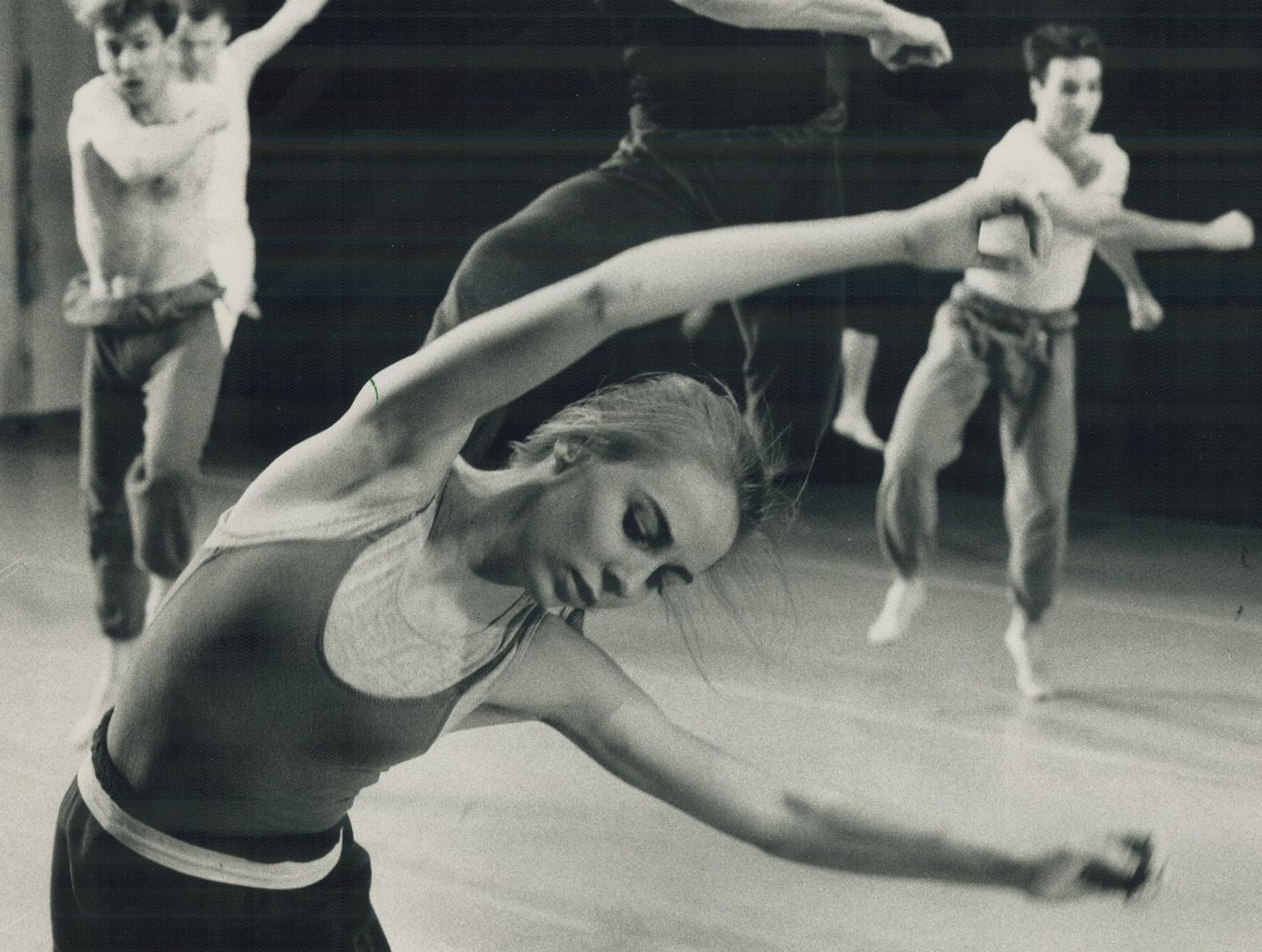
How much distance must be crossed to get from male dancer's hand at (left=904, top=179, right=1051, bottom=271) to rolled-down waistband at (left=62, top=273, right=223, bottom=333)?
2.86 feet

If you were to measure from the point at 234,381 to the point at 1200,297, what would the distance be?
3.71ft

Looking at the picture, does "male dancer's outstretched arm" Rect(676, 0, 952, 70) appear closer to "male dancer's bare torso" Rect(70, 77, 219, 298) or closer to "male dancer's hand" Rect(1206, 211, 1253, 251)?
"male dancer's hand" Rect(1206, 211, 1253, 251)

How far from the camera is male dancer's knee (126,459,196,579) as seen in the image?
2043 mm

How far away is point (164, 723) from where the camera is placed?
1.60 metres

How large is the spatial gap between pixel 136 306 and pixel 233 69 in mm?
319

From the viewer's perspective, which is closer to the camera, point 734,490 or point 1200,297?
point 734,490

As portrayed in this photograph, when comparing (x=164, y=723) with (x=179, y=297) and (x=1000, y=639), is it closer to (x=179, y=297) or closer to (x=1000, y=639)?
(x=179, y=297)

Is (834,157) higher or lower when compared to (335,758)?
higher

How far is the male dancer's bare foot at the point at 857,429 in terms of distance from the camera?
1933 millimetres

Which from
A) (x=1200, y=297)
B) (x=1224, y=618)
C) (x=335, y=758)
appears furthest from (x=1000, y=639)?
(x=335, y=758)

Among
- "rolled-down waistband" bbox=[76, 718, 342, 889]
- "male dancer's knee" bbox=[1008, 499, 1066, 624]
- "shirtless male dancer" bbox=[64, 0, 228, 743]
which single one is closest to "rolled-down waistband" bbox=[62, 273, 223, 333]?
"shirtless male dancer" bbox=[64, 0, 228, 743]

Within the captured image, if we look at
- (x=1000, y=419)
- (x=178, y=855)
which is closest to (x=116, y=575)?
(x=178, y=855)

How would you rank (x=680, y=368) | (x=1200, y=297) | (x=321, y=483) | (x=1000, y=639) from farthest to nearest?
1. (x=1000, y=639)
2. (x=1200, y=297)
3. (x=680, y=368)
4. (x=321, y=483)

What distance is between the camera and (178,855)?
5.20 feet
